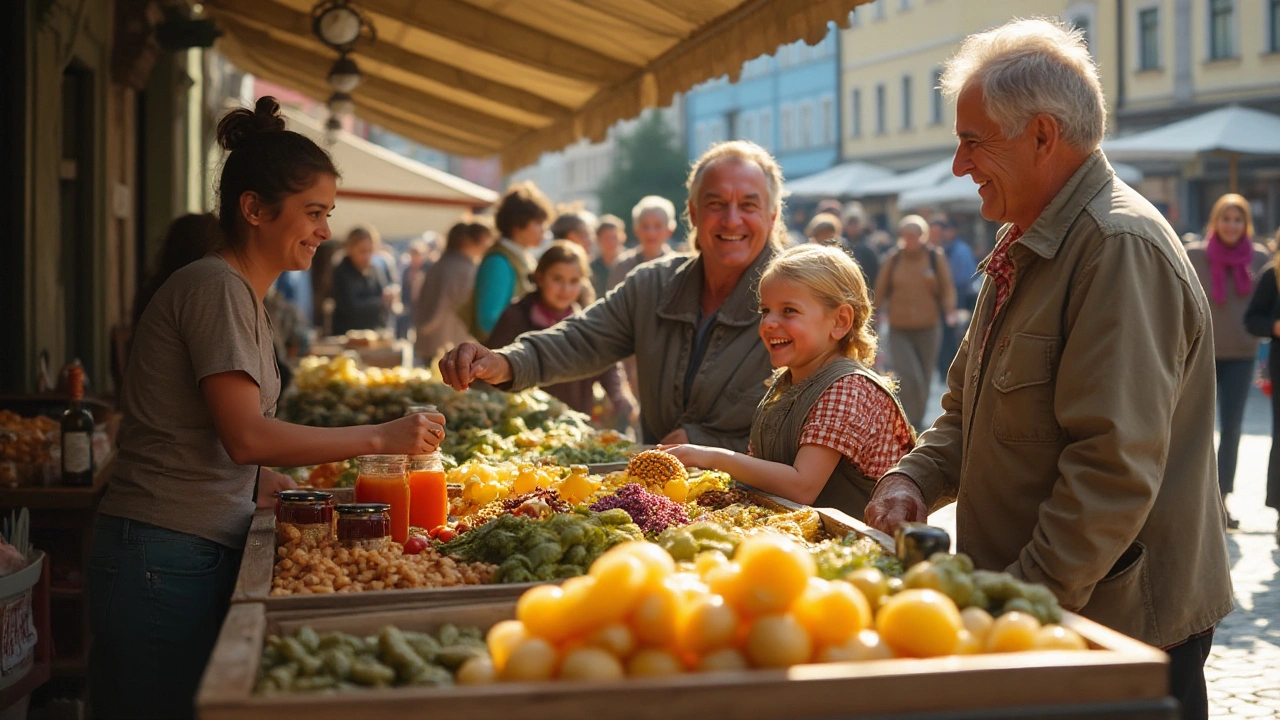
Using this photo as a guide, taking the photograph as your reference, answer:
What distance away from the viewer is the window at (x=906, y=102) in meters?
40.2

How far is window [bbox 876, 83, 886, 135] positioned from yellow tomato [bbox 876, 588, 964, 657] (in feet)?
134

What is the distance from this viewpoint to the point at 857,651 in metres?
2.17

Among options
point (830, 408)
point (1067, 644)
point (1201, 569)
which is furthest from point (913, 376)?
point (1067, 644)

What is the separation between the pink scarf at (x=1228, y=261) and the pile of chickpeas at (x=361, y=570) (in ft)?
28.4

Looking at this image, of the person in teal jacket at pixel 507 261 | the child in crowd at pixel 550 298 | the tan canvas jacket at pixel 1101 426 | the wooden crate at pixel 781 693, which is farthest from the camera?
the person in teal jacket at pixel 507 261

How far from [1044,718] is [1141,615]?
1151 millimetres

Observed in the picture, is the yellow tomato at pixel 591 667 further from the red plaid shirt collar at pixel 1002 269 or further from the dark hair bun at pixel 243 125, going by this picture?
the dark hair bun at pixel 243 125

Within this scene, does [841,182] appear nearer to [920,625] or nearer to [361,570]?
[361,570]

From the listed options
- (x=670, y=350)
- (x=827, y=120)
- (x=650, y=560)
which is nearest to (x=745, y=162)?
(x=670, y=350)

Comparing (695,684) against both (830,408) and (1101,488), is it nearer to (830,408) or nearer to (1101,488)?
(1101,488)

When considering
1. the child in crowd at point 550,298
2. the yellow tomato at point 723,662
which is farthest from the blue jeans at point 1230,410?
the yellow tomato at point 723,662

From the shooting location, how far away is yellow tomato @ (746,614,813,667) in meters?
2.13

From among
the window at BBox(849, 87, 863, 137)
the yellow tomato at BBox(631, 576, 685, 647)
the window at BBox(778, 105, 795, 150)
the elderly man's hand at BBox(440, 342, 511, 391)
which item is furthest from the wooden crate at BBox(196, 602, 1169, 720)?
the window at BBox(778, 105, 795, 150)

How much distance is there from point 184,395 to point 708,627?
1766 mm
